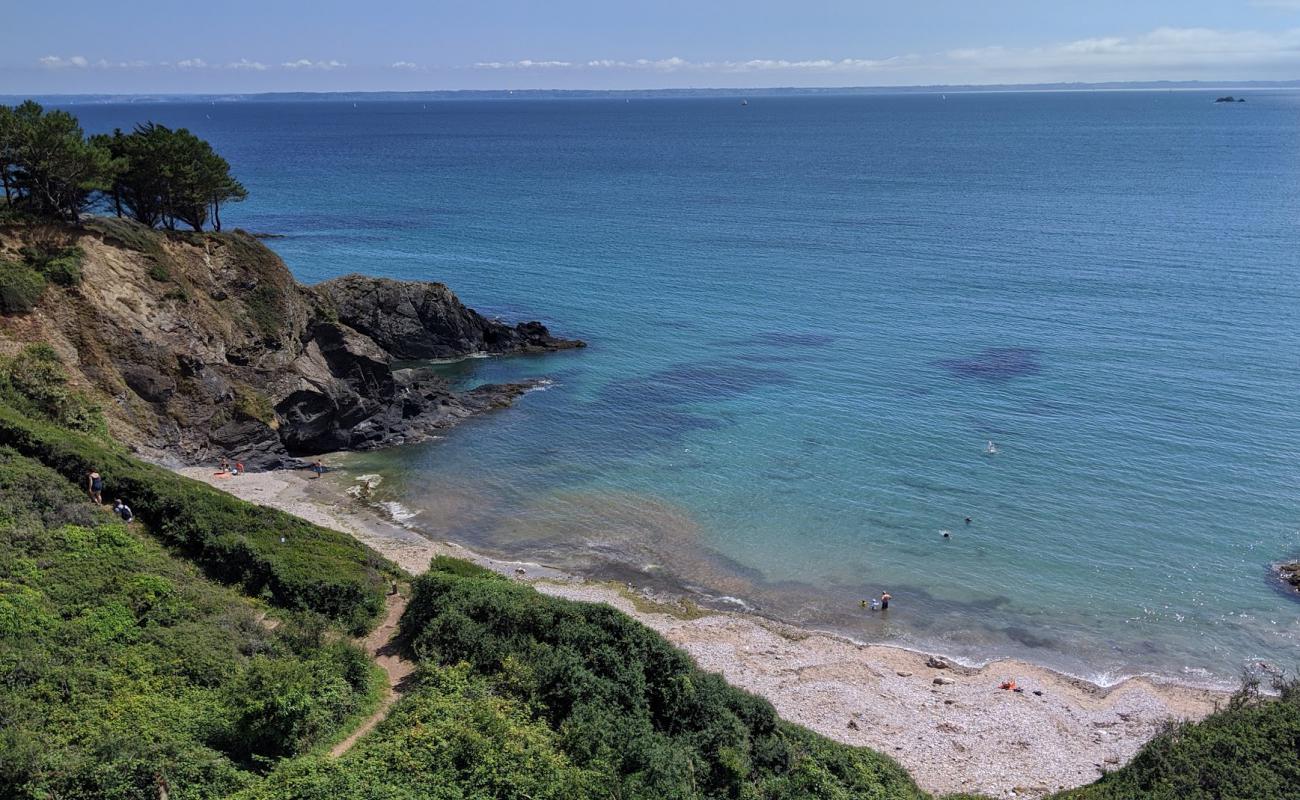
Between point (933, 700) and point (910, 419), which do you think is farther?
point (910, 419)

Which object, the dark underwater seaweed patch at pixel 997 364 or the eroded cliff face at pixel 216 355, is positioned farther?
the dark underwater seaweed patch at pixel 997 364

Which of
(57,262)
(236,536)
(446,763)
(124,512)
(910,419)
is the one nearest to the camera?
(446,763)

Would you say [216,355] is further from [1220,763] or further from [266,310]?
[1220,763]

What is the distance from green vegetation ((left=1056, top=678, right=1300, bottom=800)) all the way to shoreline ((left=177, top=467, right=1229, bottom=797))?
13.1 feet

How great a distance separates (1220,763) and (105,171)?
6102 centimetres

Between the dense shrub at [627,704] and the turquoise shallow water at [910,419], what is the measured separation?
42.9ft

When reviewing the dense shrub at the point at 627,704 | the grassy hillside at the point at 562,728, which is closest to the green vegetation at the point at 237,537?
the grassy hillside at the point at 562,728

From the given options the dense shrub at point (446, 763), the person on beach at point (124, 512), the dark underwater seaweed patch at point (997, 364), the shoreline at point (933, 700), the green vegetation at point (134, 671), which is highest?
the dark underwater seaweed patch at point (997, 364)

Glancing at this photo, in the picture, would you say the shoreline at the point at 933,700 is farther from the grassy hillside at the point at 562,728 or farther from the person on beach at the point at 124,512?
the person on beach at the point at 124,512

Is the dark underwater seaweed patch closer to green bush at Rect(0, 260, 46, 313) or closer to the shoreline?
the shoreline

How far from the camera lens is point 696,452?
53.8 m

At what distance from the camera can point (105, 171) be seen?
52562 millimetres

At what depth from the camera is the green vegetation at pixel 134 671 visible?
19.8 m

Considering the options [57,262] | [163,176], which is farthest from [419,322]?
[57,262]
